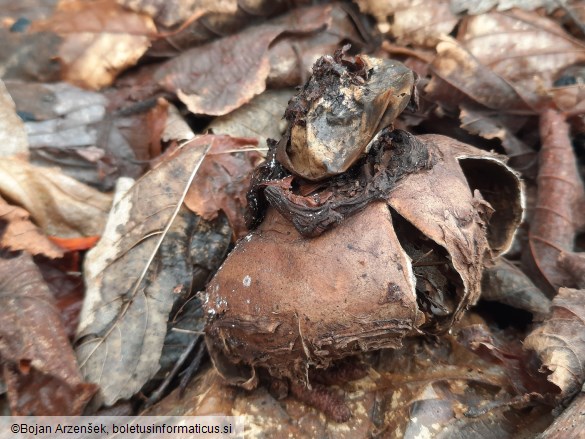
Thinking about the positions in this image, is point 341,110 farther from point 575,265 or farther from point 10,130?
point 10,130

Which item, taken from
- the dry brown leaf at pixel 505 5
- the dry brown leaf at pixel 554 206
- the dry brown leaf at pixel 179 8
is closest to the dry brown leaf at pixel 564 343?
the dry brown leaf at pixel 554 206

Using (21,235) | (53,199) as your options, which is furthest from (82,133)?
(21,235)

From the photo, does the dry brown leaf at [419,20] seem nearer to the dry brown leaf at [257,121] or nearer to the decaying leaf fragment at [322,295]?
the dry brown leaf at [257,121]

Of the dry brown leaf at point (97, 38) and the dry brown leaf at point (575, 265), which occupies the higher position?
the dry brown leaf at point (97, 38)

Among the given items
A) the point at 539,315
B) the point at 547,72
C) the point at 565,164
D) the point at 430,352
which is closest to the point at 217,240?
the point at 430,352

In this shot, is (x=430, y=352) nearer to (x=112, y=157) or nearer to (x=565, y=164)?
(x=565, y=164)

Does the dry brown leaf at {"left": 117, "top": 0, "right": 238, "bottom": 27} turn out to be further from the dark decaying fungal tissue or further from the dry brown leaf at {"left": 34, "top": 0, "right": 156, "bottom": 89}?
the dark decaying fungal tissue
